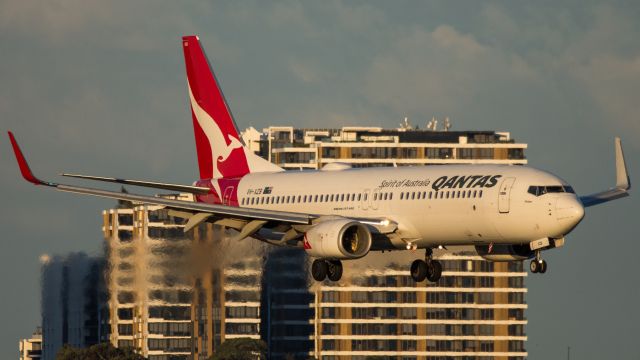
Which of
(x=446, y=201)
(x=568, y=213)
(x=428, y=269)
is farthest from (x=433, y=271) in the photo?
(x=568, y=213)

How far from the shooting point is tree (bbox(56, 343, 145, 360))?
167375 mm

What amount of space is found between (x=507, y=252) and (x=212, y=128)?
2031 centimetres

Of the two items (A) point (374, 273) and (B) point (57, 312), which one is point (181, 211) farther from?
(B) point (57, 312)

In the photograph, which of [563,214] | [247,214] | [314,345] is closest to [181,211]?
[247,214]

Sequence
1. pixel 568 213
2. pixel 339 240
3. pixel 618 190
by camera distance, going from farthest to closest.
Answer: pixel 618 190 → pixel 339 240 → pixel 568 213

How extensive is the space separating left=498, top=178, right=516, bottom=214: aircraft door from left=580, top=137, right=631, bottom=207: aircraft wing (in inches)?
415

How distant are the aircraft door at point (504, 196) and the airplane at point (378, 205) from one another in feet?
0.21

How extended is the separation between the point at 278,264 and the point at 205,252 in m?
8.70

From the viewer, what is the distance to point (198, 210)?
95.2 meters

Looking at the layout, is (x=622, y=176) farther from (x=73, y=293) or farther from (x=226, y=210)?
(x=73, y=293)

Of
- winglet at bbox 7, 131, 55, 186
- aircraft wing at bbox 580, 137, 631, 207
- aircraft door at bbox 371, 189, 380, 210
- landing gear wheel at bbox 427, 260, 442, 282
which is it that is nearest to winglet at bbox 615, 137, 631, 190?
aircraft wing at bbox 580, 137, 631, 207

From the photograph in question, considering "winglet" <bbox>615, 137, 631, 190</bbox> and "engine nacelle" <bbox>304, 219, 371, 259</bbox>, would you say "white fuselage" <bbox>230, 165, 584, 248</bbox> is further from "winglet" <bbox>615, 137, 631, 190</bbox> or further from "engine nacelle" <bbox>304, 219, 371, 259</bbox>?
"winglet" <bbox>615, 137, 631, 190</bbox>

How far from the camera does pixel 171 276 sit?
110 meters

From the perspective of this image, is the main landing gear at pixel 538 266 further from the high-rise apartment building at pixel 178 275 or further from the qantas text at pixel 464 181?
the high-rise apartment building at pixel 178 275
